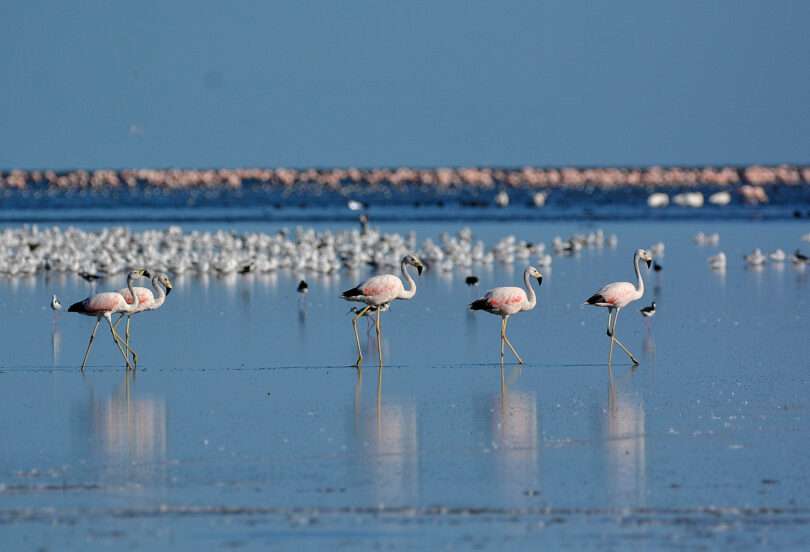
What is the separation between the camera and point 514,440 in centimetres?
1030

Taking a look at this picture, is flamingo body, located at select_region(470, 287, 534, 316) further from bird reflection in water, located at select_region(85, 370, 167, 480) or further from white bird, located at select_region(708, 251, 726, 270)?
white bird, located at select_region(708, 251, 726, 270)

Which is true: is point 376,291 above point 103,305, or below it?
above

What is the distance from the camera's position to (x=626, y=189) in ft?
229

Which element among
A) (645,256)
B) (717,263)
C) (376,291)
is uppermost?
(717,263)

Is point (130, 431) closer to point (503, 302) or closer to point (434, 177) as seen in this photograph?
point (503, 302)

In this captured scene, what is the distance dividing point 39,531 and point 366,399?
4.25 meters

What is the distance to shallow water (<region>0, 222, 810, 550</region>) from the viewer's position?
812cm

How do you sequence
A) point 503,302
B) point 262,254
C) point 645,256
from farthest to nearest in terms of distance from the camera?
point 262,254
point 645,256
point 503,302

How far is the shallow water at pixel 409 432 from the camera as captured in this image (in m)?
8.12

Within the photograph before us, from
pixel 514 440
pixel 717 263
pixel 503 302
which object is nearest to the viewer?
pixel 514 440

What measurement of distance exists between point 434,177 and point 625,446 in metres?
78.9

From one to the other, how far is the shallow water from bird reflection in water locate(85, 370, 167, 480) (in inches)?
1.1

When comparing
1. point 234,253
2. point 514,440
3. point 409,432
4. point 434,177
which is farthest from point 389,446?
point 434,177

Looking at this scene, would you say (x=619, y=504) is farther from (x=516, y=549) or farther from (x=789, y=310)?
(x=789, y=310)
